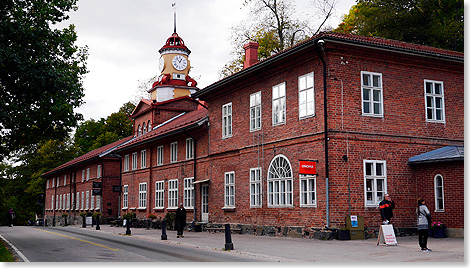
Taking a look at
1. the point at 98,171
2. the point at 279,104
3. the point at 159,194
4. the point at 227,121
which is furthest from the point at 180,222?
the point at 98,171

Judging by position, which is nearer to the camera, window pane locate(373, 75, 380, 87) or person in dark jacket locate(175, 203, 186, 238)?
Result: window pane locate(373, 75, 380, 87)

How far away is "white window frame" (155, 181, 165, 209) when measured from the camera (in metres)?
36.4

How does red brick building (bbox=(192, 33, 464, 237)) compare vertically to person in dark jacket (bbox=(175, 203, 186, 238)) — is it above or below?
above

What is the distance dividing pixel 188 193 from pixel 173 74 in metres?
23.5

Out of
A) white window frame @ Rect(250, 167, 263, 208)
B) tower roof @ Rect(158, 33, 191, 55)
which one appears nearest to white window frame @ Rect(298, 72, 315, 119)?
white window frame @ Rect(250, 167, 263, 208)

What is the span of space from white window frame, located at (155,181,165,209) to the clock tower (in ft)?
54.4

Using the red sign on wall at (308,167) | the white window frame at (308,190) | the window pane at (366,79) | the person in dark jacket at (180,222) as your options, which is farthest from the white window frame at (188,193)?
the window pane at (366,79)

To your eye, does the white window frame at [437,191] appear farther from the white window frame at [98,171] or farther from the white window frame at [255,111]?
the white window frame at [98,171]

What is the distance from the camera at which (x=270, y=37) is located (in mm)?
40281

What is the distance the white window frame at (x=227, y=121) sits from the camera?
27531 mm

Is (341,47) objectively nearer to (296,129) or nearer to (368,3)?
(296,129)

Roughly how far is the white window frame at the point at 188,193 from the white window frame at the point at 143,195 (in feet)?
23.9

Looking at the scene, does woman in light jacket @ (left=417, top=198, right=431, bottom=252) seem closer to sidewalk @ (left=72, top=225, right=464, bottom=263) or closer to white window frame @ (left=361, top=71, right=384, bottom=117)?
sidewalk @ (left=72, top=225, right=464, bottom=263)

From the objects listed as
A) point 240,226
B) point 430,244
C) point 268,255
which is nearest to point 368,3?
point 240,226
